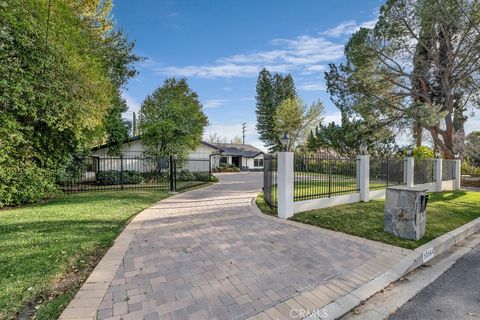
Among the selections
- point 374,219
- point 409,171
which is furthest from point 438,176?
point 374,219

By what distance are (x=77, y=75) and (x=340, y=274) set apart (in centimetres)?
979

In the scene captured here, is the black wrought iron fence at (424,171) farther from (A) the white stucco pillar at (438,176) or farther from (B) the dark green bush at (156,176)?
(B) the dark green bush at (156,176)

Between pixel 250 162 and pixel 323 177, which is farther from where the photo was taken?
pixel 250 162

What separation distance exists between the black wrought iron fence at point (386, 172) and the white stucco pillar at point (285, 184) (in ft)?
14.7

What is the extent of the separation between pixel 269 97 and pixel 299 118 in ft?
28.0

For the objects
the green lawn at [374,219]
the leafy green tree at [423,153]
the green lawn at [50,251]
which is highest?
the leafy green tree at [423,153]

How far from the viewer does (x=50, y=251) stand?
3.83 meters

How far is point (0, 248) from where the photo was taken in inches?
154

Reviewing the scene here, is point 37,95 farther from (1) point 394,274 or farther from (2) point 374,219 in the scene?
(2) point 374,219

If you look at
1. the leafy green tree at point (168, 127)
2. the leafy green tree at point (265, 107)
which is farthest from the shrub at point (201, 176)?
the leafy green tree at point (265, 107)

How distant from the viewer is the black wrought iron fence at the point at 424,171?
11211 mm

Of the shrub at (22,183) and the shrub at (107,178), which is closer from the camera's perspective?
the shrub at (22,183)

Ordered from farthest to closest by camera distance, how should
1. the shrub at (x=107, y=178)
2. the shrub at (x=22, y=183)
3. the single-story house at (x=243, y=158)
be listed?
the single-story house at (x=243, y=158) < the shrub at (x=107, y=178) < the shrub at (x=22, y=183)

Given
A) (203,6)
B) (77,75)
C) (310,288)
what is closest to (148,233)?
(310,288)
